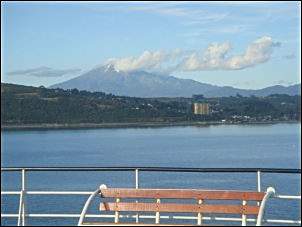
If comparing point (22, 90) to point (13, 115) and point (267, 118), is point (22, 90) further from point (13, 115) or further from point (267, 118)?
point (267, 118)

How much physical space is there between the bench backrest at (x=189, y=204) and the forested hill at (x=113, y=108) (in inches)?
3364

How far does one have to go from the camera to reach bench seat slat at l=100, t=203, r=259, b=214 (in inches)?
205

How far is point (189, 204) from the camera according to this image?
532 cm

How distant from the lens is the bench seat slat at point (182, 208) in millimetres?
5211

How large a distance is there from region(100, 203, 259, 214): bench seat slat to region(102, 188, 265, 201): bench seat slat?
0.07m

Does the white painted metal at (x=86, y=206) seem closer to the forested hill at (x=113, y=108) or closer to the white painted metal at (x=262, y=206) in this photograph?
the white painted metal at (x=262, y=206)

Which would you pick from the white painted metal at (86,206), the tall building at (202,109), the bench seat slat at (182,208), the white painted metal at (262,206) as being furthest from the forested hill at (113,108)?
the white painted metal at (262,206)

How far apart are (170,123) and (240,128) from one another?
13.2m

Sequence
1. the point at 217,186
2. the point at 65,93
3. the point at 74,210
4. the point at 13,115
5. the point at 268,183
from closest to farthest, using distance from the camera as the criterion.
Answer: the point at 74,210
the point at 217,186
the point at 268,183
the point at 13,115
the point at 65,93

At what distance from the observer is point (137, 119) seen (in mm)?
111375

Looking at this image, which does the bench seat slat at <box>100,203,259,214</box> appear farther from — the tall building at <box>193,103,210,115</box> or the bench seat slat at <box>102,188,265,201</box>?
the tall building at <box>193,103,210,115</box>

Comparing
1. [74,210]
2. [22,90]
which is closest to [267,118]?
[22,90]

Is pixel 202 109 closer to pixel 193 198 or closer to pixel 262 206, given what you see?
pixel 193 198

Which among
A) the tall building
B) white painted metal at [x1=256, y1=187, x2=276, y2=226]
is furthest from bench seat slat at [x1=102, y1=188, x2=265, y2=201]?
the tall building
